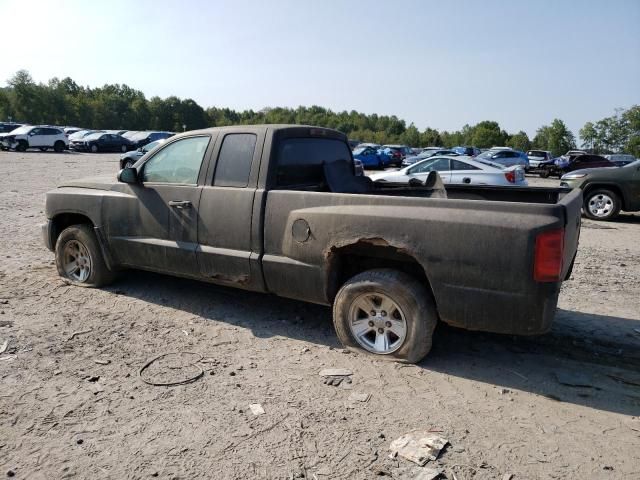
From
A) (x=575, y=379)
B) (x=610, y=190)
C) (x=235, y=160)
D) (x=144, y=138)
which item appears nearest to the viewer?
(x=575, y=379)

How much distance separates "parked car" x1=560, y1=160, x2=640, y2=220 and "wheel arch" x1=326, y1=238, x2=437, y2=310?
9.37 m

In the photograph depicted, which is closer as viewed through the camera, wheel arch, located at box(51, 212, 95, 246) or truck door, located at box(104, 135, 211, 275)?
truck door, located at box(104, 135, 211, 275)

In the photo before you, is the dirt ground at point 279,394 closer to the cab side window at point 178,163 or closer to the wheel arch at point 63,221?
the wheel arch at point 63,221

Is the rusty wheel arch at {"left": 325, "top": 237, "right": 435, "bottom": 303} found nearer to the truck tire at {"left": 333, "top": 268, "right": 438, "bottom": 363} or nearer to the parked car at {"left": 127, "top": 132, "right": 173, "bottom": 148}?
the truck tire at {"left": 333, "top": 268, "right": 438, "bottom": 363}

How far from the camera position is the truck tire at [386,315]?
12.8ft

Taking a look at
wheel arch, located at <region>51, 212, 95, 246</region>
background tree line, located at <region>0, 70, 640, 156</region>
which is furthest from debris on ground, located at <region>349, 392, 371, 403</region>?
background tree line, located at <region>0, 70, 640, 156</region>

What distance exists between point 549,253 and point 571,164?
28.7 metres

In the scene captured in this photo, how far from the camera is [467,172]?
1475 centimetres

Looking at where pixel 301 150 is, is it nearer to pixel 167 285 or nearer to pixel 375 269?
pixel 375 269

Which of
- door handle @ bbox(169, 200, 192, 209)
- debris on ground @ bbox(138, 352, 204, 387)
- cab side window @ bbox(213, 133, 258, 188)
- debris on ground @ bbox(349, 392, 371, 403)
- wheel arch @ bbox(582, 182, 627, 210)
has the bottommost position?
debris on ground @ bbox(349, 392, 371, 403)

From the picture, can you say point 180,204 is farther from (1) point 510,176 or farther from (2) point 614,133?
(2) point 614,133

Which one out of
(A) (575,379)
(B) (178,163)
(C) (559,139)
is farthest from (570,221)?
(C) (559,139)

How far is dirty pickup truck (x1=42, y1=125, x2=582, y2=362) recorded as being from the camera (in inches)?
139

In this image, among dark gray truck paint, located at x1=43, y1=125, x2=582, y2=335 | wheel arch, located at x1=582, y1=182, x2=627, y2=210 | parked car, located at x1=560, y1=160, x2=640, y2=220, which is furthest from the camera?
wheel arch, located at x1=582, y1=182, x2=627, y2=210
